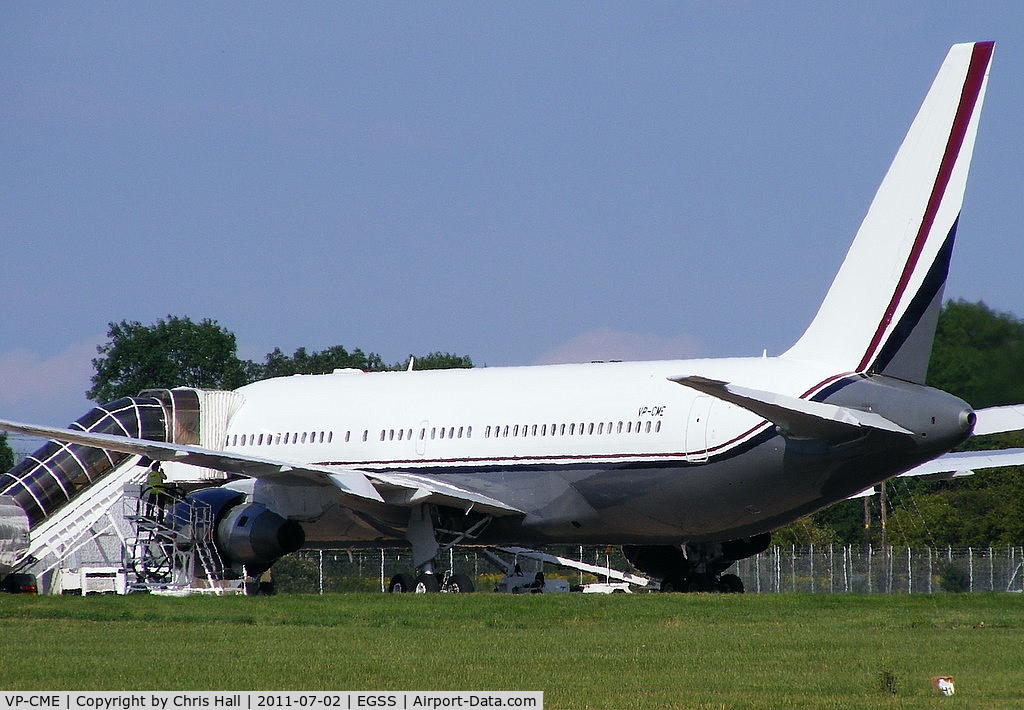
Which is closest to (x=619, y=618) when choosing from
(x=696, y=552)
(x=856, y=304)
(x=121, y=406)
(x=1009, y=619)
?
(x=1009, y=619)

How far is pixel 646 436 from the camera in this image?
26531 millimetres

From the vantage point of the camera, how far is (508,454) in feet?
93.0

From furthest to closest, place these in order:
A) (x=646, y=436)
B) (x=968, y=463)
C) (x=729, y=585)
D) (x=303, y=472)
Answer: (x=968, y=463)
(x=729, y=585)
(x=303, y=472)
(x=646, y=436)

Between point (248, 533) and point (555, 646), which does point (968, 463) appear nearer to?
point (248, 533)

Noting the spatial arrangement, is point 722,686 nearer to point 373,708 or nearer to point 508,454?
point 373,708

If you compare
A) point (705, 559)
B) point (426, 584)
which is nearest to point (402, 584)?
point (426, 584)

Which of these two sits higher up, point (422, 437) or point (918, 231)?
point (918, 231)

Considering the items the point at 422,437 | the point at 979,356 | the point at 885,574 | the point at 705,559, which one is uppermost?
the point at 979,356

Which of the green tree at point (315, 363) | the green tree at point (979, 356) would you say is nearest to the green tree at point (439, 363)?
the green tree at point (315, 363)

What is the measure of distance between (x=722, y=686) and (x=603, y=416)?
13.6 metres

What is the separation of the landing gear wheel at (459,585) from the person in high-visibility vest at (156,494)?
5838 millimetres

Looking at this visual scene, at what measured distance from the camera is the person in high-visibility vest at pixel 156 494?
29.8 metres

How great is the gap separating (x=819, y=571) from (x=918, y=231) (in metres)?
15.5

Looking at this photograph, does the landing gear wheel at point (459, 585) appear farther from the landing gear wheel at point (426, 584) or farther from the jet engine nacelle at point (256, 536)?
the jet engine nacelle at point (256, 536)
